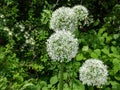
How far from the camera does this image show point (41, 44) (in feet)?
16.8

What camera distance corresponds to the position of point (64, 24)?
3.48m

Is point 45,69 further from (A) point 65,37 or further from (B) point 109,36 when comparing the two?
(A) point 65,37

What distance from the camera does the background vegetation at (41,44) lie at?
4.41 meters

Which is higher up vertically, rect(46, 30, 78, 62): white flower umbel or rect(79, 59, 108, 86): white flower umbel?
rect(46, 30, 78, 62): white flower umbel

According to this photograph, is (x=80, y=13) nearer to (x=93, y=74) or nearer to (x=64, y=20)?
(x=64, y=20)

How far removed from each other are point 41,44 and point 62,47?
221cm

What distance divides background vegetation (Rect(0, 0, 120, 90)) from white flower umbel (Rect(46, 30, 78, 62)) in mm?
1256

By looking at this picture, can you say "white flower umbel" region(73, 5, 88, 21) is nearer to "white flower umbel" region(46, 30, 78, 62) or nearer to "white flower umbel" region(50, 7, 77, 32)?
"white flower umbel" region(50, 7, 77, 32)

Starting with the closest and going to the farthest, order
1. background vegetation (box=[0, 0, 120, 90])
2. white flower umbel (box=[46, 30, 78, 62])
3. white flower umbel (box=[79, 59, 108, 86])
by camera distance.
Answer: white flower umbel (box=[46, 30, 78, 62]) < white flower umbel (box=[79, 59, 108, 86]) < background vegetation (box=[0, 0, 120, 90])

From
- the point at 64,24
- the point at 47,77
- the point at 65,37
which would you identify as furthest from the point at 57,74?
the point at 65,37

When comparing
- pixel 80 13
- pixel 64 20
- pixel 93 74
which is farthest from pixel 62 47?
pixel 80 13

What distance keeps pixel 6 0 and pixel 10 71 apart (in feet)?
3.91

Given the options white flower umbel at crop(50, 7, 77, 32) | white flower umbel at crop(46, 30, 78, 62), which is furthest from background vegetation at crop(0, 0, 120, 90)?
white flower umbel at crop(46, 30, 78, 62)

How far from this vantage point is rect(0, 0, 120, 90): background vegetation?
441cm
